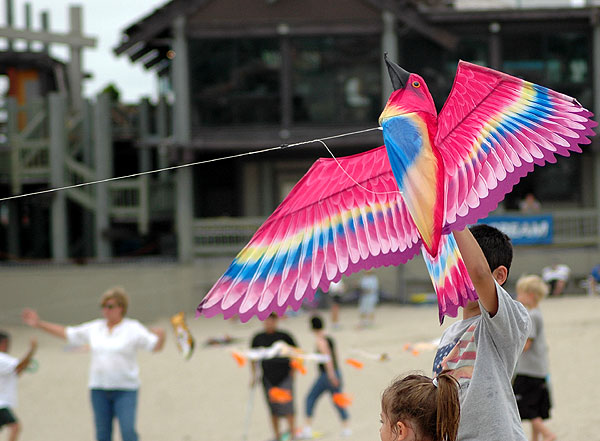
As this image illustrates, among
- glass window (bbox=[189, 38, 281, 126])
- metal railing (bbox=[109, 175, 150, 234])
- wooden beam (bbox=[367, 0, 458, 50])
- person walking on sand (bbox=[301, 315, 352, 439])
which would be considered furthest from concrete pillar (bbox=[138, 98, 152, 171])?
person walking on sand (bbox=[301, 315, 352, 439])

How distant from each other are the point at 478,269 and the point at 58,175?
18370 millimetres

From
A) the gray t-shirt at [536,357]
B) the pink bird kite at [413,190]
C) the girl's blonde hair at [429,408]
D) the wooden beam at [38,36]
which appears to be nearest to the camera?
the girl's blonde hair at [429,408]

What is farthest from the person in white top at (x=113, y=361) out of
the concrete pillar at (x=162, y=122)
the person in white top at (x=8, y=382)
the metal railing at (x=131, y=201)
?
the concrete pillar at (x=162, y=122)

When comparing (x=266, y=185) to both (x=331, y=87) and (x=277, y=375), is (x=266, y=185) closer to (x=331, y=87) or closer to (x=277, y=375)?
(x=331, y=87)

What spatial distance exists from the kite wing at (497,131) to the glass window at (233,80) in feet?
57.1

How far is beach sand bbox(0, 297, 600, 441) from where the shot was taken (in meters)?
9.26

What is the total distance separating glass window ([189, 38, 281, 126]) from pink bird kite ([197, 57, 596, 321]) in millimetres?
17228

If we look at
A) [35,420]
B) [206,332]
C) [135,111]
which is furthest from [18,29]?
[35,420]

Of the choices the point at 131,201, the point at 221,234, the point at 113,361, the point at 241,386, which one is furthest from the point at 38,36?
the point at 113,361

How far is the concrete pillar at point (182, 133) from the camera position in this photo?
759 inches

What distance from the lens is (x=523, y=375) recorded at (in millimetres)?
6289

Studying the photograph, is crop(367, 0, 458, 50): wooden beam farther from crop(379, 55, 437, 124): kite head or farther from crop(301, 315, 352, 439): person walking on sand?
Answer: crop(379, 55, 437, 124): kite head

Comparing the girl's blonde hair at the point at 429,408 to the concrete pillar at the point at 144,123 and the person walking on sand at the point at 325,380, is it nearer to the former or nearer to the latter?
the person walking on sand at the point at 325,380

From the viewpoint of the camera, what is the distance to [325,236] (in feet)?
9.76
